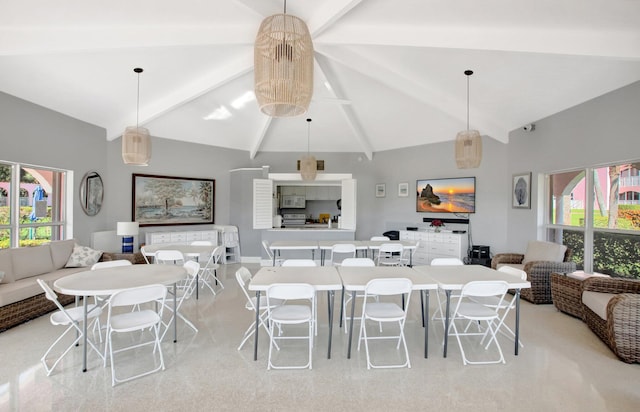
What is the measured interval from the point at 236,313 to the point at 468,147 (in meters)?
4.13

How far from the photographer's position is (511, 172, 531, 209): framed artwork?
5664 mm

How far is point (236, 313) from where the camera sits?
13.7 feet

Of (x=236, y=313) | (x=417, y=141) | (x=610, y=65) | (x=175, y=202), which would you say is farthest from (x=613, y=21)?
(x=175, y=202)

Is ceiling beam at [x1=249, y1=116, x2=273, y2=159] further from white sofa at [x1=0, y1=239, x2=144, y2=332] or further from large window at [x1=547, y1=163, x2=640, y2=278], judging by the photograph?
large window at [x1=547, y1=163, x2=640, y2=278]

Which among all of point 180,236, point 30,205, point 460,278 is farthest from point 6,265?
point 460,278

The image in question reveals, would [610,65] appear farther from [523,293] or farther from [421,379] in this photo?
[421,379]

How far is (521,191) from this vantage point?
19.2ft

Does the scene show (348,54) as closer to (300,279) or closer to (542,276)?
(300,279)

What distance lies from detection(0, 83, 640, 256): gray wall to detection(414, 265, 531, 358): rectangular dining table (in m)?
2.27

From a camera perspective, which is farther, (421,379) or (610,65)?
(610,65)

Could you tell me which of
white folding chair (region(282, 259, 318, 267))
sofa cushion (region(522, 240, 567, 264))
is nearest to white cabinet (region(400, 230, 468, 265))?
sofa cushion (region(522, 240, 567, 264))

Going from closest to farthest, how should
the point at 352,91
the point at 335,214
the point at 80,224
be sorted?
1. the point at 80,224
2. the point at 352,91
3. the point at 335,214

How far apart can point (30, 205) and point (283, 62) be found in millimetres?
4822

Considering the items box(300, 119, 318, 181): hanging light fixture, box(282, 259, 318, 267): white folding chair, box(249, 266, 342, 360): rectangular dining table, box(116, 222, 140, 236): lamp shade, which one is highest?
box(300, 119, 318, 181): hanging light fixture
